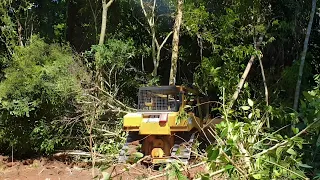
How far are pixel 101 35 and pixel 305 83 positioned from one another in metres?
4.35

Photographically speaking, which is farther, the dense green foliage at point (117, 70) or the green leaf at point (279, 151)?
the dense green foliage at point (117, 70)

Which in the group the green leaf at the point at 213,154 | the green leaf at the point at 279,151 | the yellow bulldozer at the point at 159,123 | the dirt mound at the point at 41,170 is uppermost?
the green leaf at the point at 213,154

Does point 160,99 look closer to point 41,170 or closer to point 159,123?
point 159,123

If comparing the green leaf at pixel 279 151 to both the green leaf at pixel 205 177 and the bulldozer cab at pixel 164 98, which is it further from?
the bulldozer cab at pixel 164 98

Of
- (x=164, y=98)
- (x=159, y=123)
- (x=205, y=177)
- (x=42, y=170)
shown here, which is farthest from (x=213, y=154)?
(x=42, y=170)

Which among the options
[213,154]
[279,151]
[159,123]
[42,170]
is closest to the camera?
[213,154]

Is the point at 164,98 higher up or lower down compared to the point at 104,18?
lower down

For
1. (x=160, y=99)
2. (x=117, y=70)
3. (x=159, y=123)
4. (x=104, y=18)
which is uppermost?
(x=104, y=18)

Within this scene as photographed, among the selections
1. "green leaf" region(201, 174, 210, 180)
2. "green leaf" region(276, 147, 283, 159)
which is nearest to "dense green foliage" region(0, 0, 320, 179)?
"green leaf" region(276, 147, 283, 159)

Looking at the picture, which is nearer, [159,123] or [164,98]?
[159,123]

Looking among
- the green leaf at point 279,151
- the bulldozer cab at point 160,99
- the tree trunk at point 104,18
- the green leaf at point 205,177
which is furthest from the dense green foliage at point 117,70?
the green leaf at point 205,177

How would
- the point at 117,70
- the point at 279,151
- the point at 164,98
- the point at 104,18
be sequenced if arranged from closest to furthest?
1. the point at 279,151
2. the point at 164,98
3. the point at 117,70
4. the point at 104,18

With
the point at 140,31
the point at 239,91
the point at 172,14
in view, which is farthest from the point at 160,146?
the point at 140,31

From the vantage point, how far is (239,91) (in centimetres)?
778
